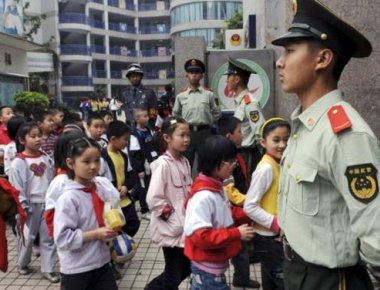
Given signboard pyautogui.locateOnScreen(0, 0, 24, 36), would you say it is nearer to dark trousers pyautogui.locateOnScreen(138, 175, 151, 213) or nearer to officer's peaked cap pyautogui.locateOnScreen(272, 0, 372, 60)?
dark trousers pyautogui.locateOnScreen(138, 175, 151, 213)

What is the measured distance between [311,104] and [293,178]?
308 mm

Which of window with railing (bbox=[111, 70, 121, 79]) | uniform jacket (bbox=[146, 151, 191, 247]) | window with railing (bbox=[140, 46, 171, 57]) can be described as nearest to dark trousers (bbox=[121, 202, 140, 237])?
uniform jacket (bbox=[146, 151, 191, 247])

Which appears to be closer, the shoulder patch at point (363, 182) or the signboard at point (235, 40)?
the shoulder patch at point (363, 182)

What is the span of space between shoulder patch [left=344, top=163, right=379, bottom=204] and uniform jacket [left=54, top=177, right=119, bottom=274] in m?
→ 1.80

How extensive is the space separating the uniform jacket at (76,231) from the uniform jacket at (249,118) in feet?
7.94

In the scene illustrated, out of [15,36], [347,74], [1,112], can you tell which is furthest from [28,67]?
[347,74]

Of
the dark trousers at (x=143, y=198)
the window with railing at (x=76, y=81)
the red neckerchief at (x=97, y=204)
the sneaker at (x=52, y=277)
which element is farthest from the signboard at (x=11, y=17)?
the window with railing at (x=76, y=81)

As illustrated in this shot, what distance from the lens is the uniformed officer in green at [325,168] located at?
152 cm

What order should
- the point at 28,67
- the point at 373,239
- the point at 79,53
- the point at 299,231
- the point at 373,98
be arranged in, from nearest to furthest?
the point at 373,239 → the point at 299,231 → the point at 373,98 → the point at 28,67 → the point at 79,53

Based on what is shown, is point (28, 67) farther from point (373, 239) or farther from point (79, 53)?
point (79, 53)

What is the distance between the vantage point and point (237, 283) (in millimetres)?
3922

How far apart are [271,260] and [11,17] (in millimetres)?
17879

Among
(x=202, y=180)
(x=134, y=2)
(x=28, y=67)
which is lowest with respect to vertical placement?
(x=202, y=180)

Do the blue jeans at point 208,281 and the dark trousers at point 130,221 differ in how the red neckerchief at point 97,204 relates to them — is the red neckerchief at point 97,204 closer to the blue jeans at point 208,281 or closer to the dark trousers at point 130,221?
the blue jeans at point 208,281
